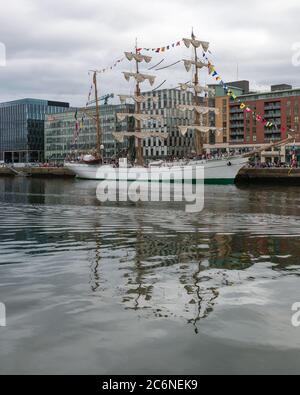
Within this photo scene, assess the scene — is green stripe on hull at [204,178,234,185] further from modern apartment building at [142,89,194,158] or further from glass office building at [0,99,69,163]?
glass office building at [0,99,69,163]

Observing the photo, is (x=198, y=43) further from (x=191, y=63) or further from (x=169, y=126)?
(x=169, y=126)

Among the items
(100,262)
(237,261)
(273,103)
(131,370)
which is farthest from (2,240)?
(273,103)

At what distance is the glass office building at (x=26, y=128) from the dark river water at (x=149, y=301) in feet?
578

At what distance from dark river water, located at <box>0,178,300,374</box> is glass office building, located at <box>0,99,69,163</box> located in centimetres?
17631

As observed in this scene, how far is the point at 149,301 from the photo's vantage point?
1061 cm

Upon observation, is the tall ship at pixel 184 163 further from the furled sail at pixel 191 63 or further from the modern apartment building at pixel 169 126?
the modern apartment building at pixel 169 126

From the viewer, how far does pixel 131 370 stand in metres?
7.42

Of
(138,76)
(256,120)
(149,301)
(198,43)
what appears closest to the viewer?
(149,301)

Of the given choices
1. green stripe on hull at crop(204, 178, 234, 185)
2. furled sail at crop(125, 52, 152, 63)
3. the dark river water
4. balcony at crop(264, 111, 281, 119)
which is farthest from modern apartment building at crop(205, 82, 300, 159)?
the dark river water

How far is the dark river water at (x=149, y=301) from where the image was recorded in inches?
306

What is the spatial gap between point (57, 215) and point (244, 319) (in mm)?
20376

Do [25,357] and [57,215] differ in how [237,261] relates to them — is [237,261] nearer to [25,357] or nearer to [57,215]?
[25,357]

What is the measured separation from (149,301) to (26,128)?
18738cm

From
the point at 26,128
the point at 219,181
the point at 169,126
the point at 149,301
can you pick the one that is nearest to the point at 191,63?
the point at 219,181
